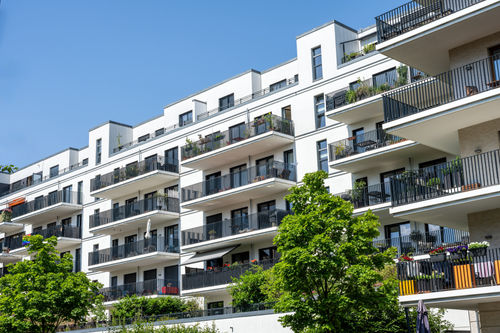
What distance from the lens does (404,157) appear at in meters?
31.6

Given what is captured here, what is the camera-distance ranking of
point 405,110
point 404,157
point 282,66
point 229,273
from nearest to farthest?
1. point 405,110
2. point 404,157
3. point 229,273
4. point 282,66

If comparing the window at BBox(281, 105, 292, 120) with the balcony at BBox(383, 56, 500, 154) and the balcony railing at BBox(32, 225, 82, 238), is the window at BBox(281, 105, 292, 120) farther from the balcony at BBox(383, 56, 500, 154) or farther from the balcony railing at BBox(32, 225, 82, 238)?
the balcony railing at BBox(32, 225, 82, 238)

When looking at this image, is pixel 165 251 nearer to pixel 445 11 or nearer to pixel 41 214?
pixel 41 214

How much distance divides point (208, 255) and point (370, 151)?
42.4 feet

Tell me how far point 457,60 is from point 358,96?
436 inches

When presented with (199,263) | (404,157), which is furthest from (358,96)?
(199,263)

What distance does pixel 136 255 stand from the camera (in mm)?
43688

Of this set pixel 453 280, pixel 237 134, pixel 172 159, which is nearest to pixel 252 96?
pixel 237 134

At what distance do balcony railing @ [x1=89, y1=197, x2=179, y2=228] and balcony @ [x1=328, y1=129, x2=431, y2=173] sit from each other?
14286 mm

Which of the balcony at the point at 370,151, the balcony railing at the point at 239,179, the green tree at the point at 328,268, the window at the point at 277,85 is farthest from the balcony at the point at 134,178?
the green tree at the point at 328,268

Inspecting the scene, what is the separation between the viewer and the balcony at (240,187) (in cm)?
3650

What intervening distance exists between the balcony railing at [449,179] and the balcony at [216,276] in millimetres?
14526

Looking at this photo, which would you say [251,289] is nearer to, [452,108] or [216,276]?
[216,276]

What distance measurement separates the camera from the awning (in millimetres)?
38312
